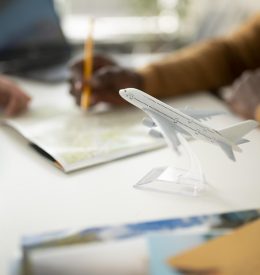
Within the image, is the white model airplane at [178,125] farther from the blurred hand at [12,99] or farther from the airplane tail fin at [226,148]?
the blurred hand at [12,99]

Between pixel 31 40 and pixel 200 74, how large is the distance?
41cm

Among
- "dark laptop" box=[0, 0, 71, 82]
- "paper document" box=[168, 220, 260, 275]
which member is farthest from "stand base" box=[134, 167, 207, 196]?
"dark laptop" box=[0, 0, 71, 82]

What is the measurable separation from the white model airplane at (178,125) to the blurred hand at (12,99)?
35 cm

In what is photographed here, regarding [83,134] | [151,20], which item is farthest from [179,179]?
[151,20]

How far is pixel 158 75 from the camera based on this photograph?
3.11 feet

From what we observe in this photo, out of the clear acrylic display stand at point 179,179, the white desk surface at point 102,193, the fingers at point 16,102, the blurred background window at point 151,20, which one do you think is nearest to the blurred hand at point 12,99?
the fingers at point 16,102

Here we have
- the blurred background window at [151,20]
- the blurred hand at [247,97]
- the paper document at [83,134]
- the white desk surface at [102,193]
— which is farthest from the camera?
the blurred background window at [151,20]

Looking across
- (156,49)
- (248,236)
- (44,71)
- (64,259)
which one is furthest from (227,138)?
(156,49)

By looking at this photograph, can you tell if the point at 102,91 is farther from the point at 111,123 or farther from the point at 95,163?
the point at 95,163

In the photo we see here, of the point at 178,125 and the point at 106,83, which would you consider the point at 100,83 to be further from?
the point at 178,125

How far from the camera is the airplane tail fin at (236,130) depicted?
589mm

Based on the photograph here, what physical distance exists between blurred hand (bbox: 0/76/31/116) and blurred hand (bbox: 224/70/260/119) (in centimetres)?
38

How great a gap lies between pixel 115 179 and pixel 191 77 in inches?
16.6

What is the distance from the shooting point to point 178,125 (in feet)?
1.92
